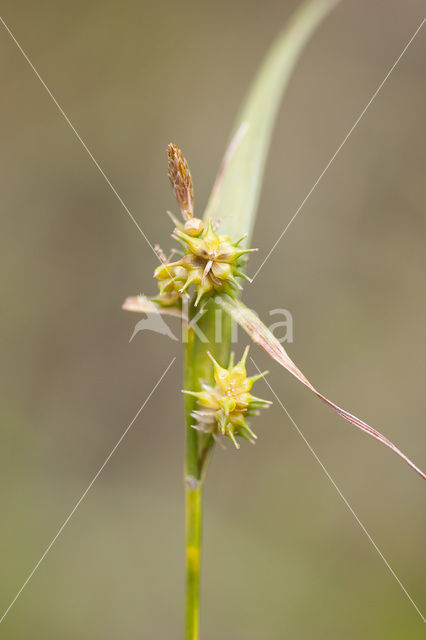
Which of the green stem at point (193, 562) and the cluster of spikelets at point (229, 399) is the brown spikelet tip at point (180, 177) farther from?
the green stem at point (193, 562)

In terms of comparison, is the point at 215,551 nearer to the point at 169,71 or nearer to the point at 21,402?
the point at 21,402

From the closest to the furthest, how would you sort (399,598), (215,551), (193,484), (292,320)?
(193,484) → (399,598) → (215,551) → (292,320)

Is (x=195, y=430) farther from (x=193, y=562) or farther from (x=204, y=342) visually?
(x=193, y=562)

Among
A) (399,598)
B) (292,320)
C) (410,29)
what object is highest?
(410,29)

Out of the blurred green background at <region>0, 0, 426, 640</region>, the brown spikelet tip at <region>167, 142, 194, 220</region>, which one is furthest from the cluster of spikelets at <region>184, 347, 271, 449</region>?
the blurred green background at <region>0, 0, 426, 640</region>

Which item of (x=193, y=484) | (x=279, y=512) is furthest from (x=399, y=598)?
(x=193, y=484)

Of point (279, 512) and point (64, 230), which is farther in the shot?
point (64, 230)
